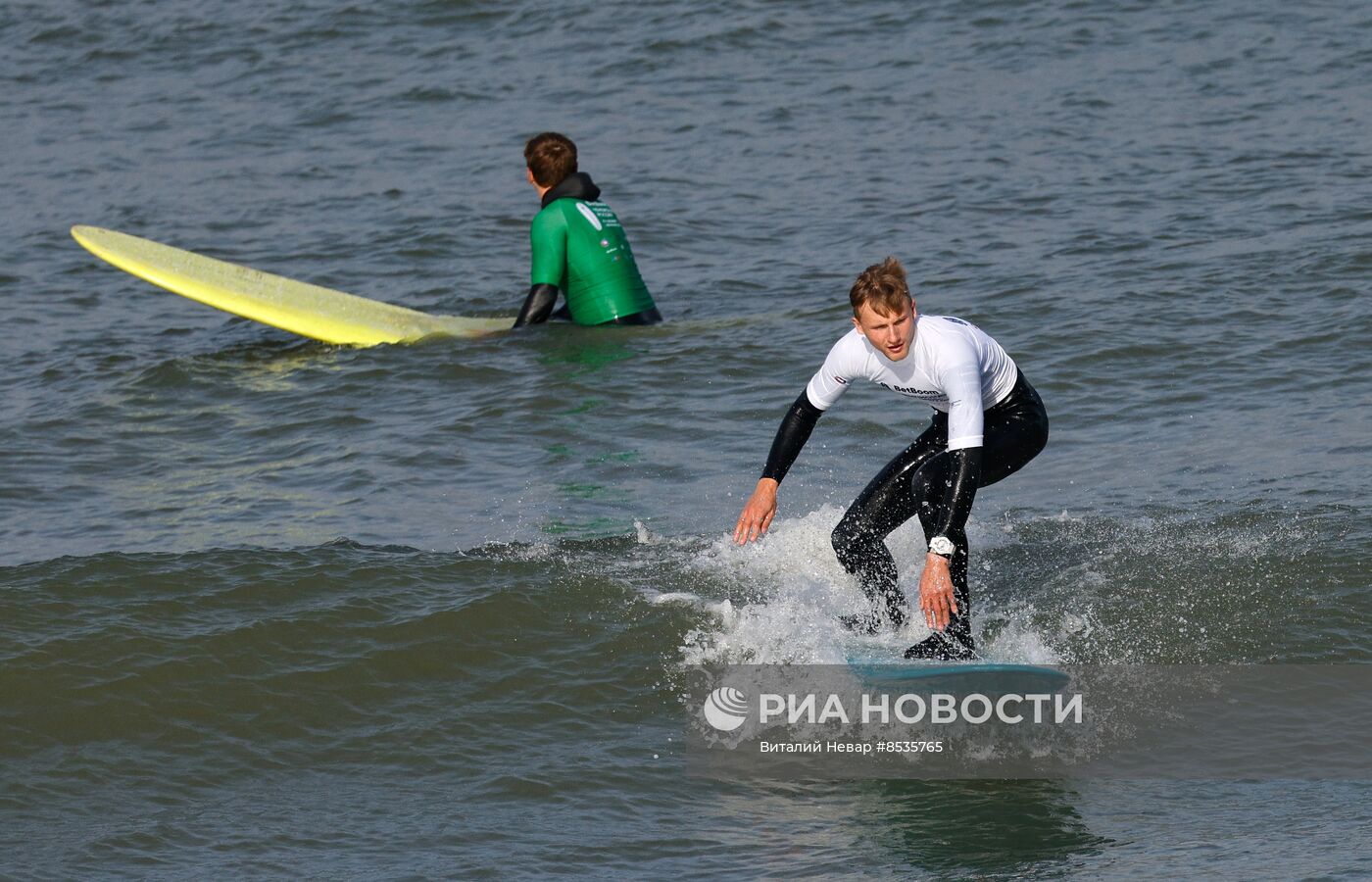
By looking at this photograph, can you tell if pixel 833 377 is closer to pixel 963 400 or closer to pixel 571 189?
pixel 963 400

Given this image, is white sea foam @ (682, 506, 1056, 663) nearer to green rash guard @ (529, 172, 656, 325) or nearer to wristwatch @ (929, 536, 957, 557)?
wristwatch @ (929, 536, 957, 557)

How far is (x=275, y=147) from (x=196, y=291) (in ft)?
21.7

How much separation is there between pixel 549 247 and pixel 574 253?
0.24 m

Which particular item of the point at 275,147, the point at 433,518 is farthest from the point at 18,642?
the point at 275,147

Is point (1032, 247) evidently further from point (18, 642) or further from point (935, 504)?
point (18, 642)

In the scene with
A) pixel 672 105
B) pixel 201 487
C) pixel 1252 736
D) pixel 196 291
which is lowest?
pixel 1252 736

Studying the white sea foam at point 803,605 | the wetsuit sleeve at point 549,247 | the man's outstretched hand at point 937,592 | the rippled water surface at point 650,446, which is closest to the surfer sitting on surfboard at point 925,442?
the man's outstretched hand at point 937,592

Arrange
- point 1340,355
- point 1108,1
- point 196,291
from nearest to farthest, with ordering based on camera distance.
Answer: point 1340,355 → point 196,291 → point 1108,1

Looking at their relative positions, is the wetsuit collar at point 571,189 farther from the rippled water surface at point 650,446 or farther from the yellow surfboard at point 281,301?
the yellow surfboard at point 281,301

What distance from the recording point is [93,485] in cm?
962

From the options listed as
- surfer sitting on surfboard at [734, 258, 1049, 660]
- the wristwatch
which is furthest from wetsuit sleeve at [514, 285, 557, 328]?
the wristwatch

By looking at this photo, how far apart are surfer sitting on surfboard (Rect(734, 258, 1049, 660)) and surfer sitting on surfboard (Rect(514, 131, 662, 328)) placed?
5.22m

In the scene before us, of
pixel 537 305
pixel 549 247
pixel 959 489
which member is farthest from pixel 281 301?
pixel 959 489

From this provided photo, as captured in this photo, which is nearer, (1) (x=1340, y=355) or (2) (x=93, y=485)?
(2) (x=93, y=485)
